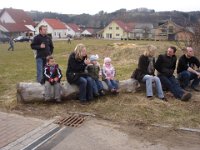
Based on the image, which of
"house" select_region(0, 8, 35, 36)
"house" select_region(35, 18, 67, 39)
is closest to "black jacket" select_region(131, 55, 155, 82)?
"house" select_region(0, 8, 35, 36)

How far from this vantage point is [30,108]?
26.2ft

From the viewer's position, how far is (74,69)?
830cm

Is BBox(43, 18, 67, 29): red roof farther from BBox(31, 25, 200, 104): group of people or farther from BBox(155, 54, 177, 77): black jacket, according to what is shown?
BBox(155, 54, 177, 77): black jacket

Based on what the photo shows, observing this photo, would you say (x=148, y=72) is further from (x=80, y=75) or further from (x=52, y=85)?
(x=52, y=85)

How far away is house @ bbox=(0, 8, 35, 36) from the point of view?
74.4 meters

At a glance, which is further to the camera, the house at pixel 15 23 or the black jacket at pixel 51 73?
the house at pixel 15 23

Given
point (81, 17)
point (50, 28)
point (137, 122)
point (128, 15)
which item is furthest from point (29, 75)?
point (81, 17)

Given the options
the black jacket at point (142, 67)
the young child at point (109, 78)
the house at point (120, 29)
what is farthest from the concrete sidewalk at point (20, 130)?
the house at point (120, 29)

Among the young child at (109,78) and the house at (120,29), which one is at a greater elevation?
the house at (120,29)

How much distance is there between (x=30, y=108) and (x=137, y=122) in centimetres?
249

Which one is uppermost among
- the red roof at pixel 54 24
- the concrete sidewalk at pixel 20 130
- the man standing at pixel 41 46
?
the red roof at pixel 54 24

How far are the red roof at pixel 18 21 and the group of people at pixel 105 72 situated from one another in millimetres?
67876

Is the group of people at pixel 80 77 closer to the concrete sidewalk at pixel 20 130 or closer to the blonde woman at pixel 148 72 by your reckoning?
the blonde woman at pixel 148 72

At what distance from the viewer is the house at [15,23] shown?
74.4 meters
